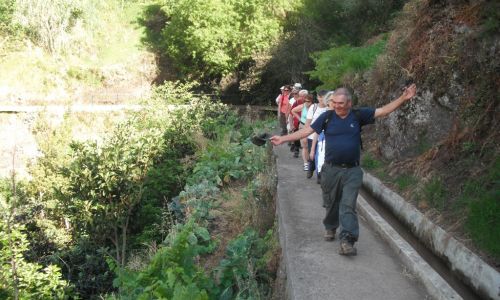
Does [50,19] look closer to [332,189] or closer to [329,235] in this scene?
[329,235]

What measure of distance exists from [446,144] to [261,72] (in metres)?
23.0

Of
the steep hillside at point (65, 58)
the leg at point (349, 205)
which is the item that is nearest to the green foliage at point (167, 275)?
the leg at point (349, 205)

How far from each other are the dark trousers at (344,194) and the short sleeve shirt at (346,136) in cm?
13

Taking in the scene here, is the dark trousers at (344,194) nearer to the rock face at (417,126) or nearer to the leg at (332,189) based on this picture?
the leg at (332,189)

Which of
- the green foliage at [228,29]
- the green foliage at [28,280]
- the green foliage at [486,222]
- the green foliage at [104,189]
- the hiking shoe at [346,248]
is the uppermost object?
the green foliage at [228,29]

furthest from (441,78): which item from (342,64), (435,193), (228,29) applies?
(228,29)

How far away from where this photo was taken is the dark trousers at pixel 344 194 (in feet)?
17.8

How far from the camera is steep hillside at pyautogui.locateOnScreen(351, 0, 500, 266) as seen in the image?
19.7 ft

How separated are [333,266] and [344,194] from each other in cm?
78

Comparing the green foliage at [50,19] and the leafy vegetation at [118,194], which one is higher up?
the green foliage at [50,19]

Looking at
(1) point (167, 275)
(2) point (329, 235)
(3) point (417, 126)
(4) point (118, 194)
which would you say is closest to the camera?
(1) point (167, 275)

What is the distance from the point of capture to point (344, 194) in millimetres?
5508

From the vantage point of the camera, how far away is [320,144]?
7.64m

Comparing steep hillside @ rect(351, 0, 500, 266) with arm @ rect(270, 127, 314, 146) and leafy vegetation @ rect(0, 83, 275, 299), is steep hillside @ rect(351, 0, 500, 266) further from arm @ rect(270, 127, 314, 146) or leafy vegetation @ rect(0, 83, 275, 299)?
leafy vegetation @ rect(0, 83, 275, 299)
